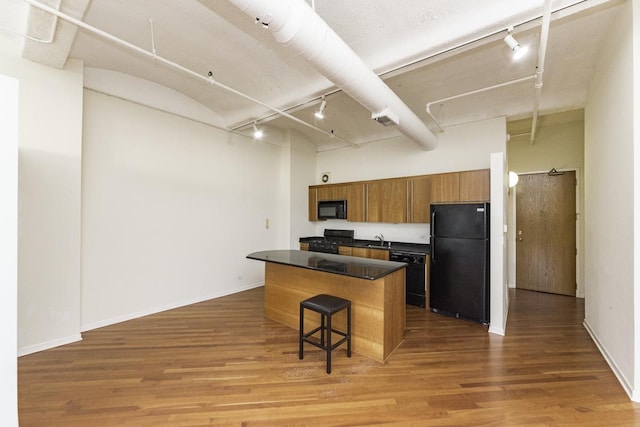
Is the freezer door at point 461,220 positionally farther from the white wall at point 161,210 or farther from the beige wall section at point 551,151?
the white wall at point 161,210

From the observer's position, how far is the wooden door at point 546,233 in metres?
4.69

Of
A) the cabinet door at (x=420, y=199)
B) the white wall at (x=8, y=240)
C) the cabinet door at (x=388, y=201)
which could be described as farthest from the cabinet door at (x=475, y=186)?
the white wall at (x=8, y=240)

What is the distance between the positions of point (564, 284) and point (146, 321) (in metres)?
6.92

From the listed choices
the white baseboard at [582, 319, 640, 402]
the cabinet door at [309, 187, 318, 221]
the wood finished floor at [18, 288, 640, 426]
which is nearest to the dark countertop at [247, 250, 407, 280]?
the wood finished floor at [18, 288, 640, 426]

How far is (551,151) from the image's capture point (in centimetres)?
484

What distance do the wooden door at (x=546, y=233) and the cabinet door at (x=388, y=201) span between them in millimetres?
2552

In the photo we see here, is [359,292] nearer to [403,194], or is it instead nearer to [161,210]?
[403,194]

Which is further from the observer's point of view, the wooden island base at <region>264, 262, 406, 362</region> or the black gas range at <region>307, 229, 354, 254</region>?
the black gas range at <region>307, 229, 354, 254</region>

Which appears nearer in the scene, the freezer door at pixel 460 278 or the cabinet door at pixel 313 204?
the freezer door at pixel 460 278

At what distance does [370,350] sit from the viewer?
260 cm

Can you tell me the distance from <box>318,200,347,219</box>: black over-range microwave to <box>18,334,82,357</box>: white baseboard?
164 inches

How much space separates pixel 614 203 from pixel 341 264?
259 cm

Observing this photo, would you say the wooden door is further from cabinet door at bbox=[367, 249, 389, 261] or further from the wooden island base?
the wooden island base

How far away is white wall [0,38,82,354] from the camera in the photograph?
8.37 ft
